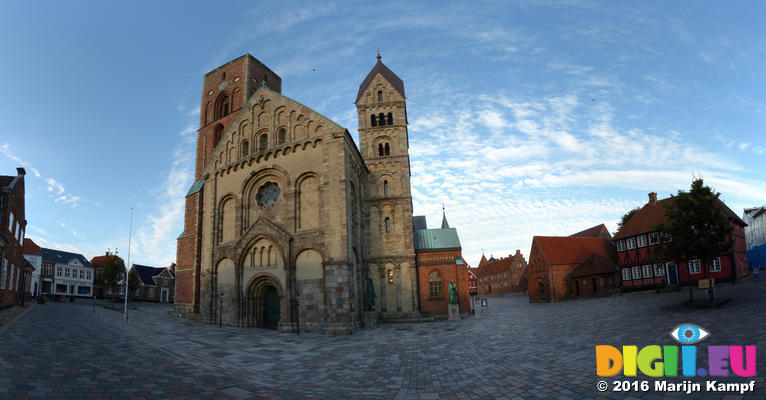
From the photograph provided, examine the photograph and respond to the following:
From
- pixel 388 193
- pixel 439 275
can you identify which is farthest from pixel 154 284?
pixel 439 275

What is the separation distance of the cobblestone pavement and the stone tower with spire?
14.3 metres

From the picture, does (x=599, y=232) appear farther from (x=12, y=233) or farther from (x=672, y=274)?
(x=12, y=233)

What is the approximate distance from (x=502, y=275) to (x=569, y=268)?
49.3 metres

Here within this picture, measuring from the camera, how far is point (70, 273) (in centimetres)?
6775

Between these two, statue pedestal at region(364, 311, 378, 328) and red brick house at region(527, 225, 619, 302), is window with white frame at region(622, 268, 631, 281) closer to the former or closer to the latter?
red brick house at region(527, 225, 619, 302)

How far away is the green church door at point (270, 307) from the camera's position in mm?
27016

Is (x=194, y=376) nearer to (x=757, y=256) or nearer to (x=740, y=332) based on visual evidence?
(x=740, y=332)

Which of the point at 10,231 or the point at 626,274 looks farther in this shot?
the point at 626,274

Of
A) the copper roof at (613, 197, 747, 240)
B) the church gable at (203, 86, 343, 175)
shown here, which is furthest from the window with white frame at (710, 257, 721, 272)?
the church gable at (203, 86, 343, 175)

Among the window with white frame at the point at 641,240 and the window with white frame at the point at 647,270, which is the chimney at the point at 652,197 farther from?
the window with white frame at the point at 647,270

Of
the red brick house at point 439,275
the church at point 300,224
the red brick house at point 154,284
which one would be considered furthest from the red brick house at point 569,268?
the red brick house at point 154,284

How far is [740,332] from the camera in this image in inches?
510

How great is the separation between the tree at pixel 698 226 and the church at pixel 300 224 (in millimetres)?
19544
